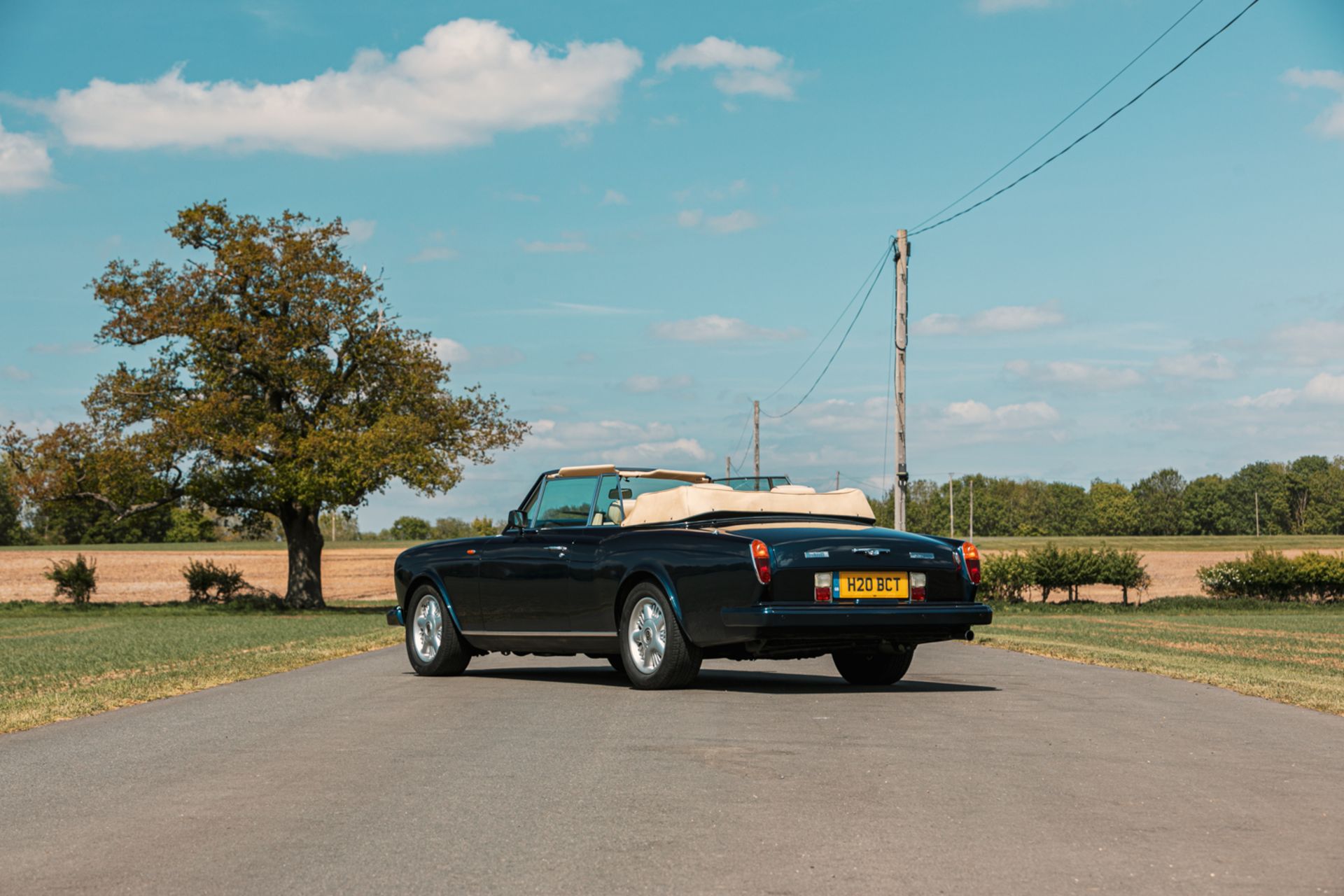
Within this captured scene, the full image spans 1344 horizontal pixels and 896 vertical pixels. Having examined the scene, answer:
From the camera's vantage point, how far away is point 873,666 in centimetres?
1178

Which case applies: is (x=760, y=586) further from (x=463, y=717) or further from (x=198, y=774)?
(x=198, y=774)

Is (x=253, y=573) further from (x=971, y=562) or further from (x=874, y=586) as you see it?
(x=874, y=586)

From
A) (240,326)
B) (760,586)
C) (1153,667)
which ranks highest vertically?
(240,326)

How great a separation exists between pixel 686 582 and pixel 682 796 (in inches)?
158

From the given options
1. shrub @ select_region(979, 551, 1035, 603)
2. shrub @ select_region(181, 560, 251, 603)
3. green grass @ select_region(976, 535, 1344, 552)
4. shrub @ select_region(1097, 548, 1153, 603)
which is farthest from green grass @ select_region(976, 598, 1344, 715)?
green grass @ select_region(976, 535, 1344, 552)

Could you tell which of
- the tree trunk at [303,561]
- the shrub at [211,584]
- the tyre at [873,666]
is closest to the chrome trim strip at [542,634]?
the tyre at [873,666]

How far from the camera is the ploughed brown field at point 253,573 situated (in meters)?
63.2

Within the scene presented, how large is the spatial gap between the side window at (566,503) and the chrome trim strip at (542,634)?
96 centimetres

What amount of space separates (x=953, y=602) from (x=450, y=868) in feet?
20.6

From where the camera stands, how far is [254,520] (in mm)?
45406

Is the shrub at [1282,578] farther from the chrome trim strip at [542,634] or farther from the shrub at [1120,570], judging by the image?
the chrome trim strip at [542,634]


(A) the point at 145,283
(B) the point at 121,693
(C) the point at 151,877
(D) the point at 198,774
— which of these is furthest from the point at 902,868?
(A) the point at 145,283

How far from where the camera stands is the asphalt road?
4.99m

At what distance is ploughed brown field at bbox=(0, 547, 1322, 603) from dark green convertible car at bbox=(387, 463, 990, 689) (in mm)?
40635
